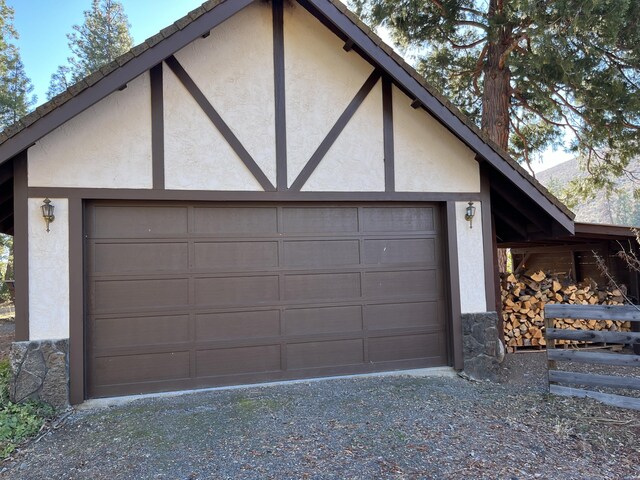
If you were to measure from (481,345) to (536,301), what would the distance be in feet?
8.46

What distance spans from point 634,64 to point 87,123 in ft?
32.0

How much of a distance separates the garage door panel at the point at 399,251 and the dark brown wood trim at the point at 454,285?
0.26 m

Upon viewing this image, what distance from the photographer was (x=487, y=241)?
20.5 ft

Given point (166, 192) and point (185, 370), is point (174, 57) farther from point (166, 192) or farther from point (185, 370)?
point (185, 370)

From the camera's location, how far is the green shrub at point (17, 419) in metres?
4.09

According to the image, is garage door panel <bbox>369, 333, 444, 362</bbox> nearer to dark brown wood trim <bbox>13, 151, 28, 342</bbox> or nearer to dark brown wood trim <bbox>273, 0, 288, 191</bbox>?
dark brown wood trim <bbox>273, 0, 288, 191</bbox>

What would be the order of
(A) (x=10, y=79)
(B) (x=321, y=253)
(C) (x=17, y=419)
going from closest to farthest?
(C) (x=17, y=419), (B) (x=321, y=253), (A) (x=10, y=79)

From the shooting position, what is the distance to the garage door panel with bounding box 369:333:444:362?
604cm

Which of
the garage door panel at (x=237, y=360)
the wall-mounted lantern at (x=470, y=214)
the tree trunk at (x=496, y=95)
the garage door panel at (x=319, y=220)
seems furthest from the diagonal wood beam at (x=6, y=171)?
the tree trunk at (x=496, y=95)

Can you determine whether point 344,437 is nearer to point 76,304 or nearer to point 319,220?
point 319,220

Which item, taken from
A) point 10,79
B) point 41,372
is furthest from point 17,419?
point 10,79

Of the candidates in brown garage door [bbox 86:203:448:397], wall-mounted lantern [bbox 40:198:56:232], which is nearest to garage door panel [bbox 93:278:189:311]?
brown garage door [bbox 86:203:448:397]

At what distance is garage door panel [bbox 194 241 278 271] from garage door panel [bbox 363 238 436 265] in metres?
1.37

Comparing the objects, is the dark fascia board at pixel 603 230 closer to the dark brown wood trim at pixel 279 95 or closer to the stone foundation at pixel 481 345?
the stone foundation at pixel 481 345
